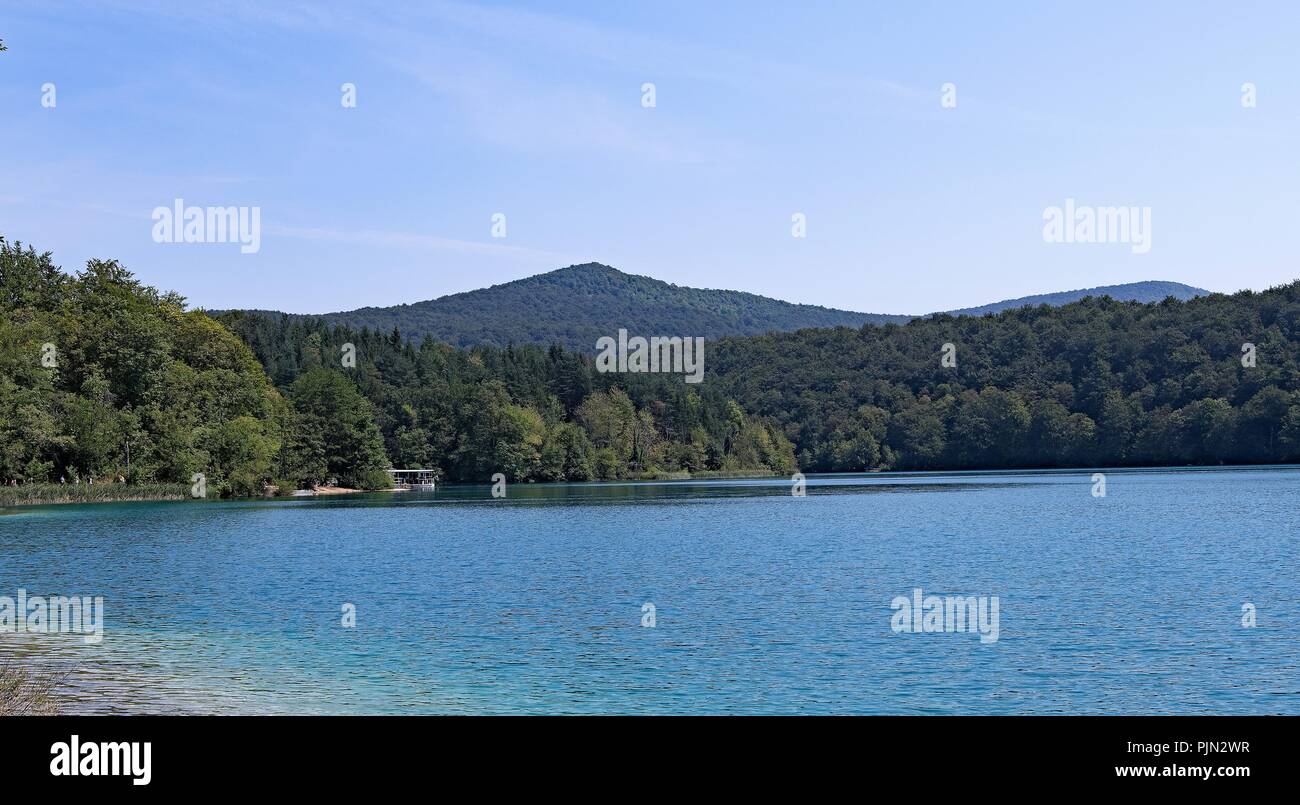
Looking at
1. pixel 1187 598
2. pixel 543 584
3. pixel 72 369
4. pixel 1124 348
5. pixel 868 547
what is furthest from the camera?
pixel 1124 348

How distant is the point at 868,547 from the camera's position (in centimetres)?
4969

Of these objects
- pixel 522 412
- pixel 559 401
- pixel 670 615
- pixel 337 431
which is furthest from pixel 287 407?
pixel 670 615

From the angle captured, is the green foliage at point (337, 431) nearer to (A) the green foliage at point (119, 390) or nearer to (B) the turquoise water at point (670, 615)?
(A) the green foliage at point (119, 390)

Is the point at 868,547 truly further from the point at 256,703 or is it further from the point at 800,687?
the point at 256,703

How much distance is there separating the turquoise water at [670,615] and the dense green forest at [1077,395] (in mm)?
98819

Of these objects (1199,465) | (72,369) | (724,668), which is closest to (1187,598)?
(724,668)

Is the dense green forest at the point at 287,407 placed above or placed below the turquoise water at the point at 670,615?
above

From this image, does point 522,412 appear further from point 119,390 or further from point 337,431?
point 119,390

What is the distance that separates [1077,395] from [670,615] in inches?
6067

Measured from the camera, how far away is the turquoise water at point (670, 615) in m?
20.4

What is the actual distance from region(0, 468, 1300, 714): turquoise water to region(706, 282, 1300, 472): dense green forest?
98.8m

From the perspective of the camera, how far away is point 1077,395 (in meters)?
171

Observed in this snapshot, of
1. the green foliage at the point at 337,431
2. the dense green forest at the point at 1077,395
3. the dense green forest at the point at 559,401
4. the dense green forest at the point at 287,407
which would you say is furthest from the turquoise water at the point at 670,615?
the dense green forest at the point at 1077,395

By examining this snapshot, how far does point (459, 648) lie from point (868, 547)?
27.8 m
